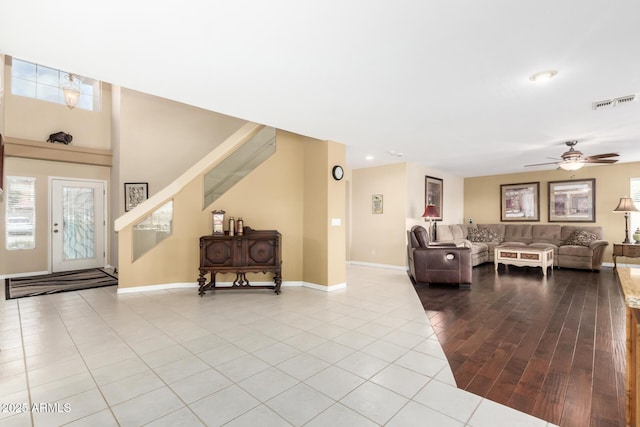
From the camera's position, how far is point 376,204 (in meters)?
7.26

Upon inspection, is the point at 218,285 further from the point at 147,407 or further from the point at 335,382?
the point at 335,382

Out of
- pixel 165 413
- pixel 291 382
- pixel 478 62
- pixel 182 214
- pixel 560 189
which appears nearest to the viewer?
pixel 165 413

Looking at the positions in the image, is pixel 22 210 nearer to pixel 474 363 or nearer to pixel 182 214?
pixel 182 214

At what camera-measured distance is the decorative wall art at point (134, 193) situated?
656 centimetres

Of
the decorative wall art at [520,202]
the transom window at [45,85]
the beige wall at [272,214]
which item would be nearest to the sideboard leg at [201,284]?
the beige wall at [272,214]

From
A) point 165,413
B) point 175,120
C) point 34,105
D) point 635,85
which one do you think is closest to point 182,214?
point 175,120

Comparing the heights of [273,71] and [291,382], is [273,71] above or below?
above

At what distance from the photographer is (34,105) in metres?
6.32

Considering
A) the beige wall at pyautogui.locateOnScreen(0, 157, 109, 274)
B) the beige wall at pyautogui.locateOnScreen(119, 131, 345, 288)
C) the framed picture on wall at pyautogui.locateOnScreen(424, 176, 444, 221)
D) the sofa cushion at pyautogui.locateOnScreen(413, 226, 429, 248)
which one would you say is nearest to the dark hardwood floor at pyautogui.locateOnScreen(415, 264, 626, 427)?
the sofa cushion at pyautogui.locateOnScreen(413, 226, 429, 248)

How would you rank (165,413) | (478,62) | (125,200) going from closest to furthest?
(165,413)
(478,62)
(125,200)

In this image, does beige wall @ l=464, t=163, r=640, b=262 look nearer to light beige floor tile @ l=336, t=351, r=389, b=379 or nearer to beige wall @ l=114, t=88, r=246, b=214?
beige wall @ l=114, t=88, r=246, b=214

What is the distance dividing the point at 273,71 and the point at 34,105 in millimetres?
6774

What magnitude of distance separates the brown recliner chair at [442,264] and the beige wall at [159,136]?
511cm

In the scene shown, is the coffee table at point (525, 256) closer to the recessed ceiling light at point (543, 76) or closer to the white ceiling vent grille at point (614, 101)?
the white ceiling vent grille at point (614, 101)
